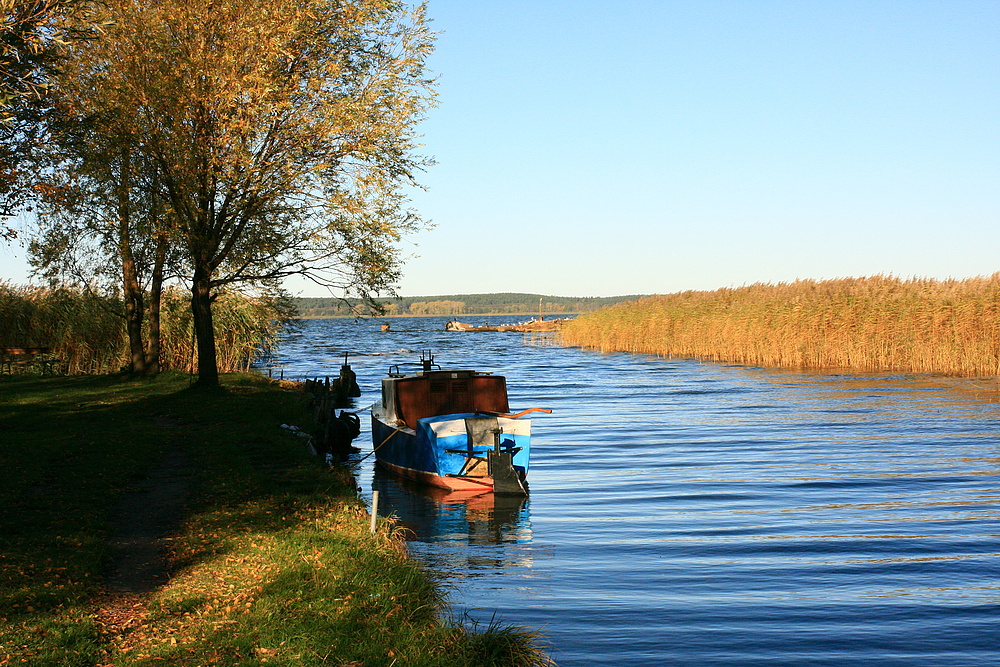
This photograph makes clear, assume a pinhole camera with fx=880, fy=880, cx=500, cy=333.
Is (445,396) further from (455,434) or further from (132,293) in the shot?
(132,293)

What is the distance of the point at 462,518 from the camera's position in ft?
53.9

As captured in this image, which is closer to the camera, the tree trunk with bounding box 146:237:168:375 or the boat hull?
the boat hull

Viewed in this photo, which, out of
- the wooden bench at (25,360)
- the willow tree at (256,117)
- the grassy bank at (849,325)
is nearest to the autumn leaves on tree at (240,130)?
the willow tree at (256,117)

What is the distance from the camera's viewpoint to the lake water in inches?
384

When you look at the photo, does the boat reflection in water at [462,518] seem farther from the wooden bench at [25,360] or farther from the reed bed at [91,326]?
the wooden bench at [25,360]

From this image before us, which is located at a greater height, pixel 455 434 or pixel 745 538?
pixel 455 434

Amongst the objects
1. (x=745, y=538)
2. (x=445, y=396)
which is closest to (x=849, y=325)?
(x=445, y=396)

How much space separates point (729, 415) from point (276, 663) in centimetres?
2575

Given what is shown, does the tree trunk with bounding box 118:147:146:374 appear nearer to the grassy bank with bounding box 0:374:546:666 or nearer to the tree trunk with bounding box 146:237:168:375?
the tree trunk with bounding box 146:237:168:375

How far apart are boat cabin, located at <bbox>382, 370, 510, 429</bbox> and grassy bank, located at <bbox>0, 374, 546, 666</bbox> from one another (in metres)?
4.27

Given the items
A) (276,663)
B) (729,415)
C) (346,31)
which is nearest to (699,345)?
(729,415)

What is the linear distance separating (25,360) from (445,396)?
2055cm

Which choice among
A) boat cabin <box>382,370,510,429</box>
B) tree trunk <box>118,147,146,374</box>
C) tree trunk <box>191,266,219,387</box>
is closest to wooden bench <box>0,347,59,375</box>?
tree trunk <box>118,147,146,374</box>

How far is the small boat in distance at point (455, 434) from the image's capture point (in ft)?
61.9
